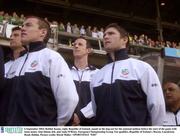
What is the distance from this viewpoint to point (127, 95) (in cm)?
378

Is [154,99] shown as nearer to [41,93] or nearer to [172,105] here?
[41,93]

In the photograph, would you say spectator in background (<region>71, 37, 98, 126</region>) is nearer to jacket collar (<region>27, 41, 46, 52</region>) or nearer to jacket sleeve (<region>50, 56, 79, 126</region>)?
jacket sleeve (<region>50, 56, 79, 126</region>)

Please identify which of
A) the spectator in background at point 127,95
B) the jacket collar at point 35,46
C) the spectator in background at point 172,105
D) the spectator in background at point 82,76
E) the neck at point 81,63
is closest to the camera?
the spectator in background at point 127,95

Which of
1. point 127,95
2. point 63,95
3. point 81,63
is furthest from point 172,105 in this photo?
point 63,95

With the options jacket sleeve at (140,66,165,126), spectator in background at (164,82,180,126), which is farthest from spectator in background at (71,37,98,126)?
spectator in background at (164,82,180,126)

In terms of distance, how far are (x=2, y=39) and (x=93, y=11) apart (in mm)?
8253

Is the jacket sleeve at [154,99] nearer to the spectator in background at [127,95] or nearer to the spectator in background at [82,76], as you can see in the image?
the spectator in background at [127,95]

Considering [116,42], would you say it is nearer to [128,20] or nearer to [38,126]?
[38,126]

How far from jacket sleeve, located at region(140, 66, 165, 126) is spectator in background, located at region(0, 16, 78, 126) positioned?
2.11ft

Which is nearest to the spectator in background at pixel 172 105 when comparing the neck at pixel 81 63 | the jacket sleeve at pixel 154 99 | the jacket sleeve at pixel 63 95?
the jacket sleeve at pixel 154 99

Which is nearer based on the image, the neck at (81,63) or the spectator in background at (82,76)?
the spectator in background at (82,76)

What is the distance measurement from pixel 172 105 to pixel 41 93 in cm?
192

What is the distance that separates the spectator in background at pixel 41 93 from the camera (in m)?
3.54

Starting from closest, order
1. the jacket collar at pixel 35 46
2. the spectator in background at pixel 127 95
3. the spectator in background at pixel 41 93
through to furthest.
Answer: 1. the spectator in background at pixel 41 93
2. the spectator in background at pixel 127 95
3. the jacket collar at pixel 35 46
